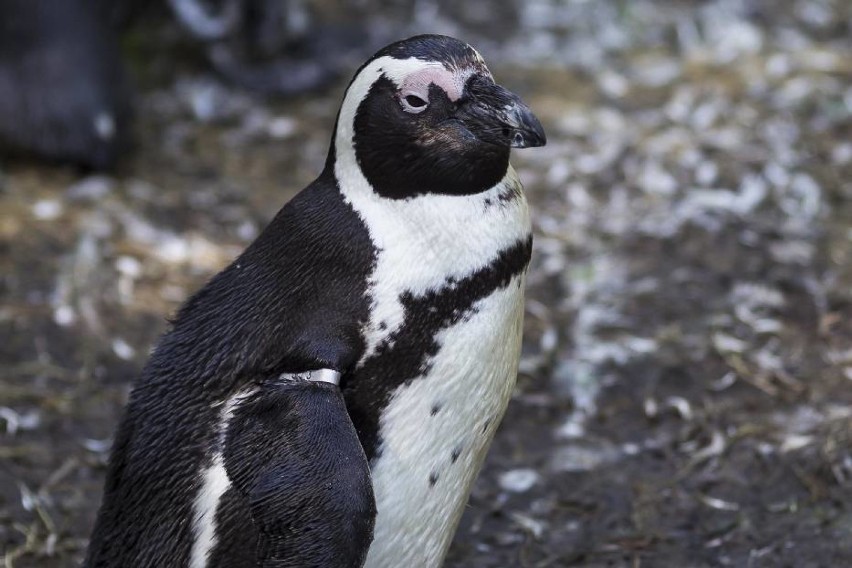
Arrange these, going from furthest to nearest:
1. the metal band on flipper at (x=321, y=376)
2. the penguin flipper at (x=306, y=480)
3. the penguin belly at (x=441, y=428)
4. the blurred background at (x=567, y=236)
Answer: the blurred background at (x=567, y=236) → the penguin belly at (x=441, y=428) → the metal band on flipper at (x=321, y=376) → the penguin flipper at (x=306, y=480)

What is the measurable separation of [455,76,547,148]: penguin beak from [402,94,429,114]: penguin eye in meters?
0.07

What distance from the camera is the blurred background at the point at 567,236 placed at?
345 cm

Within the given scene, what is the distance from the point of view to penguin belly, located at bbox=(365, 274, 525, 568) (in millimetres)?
2402

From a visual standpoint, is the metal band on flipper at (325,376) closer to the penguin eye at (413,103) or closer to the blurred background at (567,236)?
the penguin eye at (413,103)

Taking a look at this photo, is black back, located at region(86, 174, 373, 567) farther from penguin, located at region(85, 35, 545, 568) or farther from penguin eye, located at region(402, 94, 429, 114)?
penguin eye, located at region(402, 94, 429, 114)

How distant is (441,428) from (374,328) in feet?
0.81

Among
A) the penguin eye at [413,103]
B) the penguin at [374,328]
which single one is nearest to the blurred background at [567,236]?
the penguin at [374,328]

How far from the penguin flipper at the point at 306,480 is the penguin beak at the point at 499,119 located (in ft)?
1.80

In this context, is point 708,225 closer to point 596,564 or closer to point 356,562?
point 596,564

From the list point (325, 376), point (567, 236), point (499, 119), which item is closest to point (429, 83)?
point (499, 119)

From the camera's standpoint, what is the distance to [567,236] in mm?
5062

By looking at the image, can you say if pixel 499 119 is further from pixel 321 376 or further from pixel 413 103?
pixel 321 376

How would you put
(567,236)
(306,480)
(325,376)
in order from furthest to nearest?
(567,236)
(325,376)
(306,480)

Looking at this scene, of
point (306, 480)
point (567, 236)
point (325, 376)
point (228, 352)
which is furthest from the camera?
point (567, 236)
